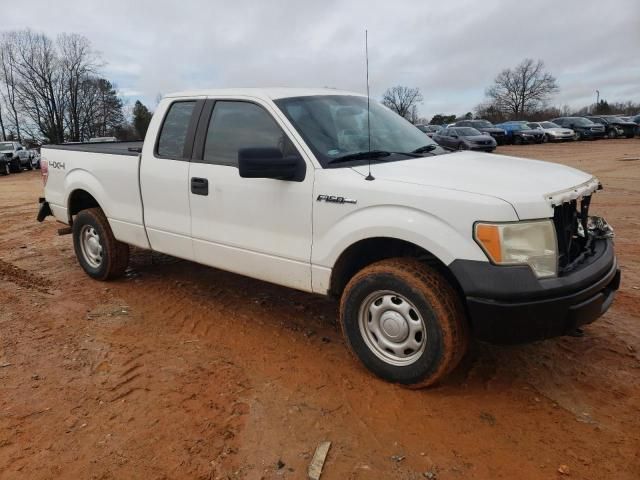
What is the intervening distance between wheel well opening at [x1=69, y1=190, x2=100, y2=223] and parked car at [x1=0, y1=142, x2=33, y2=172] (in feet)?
73.7

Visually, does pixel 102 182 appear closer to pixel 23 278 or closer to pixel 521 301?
pixel 23 278

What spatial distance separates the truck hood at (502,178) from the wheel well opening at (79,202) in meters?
3.59

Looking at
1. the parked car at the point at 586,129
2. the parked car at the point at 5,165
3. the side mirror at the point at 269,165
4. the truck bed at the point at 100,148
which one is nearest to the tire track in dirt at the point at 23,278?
the truck bed at the point at 100,148

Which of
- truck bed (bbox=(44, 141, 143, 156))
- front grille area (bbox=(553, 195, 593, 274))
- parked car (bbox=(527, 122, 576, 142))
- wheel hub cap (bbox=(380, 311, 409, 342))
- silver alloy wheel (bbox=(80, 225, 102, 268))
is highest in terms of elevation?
parked car (bbox=(527, 122, 576, 142))

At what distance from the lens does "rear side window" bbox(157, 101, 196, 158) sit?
4535mm

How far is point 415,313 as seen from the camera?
329cm

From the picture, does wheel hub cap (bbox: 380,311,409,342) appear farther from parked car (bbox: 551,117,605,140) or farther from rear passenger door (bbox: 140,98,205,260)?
parked car (bbox: 551,117,605,140)

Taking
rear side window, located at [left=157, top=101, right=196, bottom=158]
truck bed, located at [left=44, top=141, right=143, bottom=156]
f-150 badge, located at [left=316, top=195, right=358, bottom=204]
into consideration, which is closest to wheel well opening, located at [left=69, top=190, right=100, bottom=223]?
truck bed, located at [left=44, top=141, right=143, bottom=156]

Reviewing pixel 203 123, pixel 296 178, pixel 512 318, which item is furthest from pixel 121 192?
pixel 512 318

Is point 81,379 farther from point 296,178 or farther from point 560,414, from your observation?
point 560,414

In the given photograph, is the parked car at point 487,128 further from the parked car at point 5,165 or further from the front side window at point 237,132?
the front side window at point 237,132

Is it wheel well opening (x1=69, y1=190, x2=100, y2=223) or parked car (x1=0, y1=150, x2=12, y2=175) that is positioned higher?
parked car (x1=0, y1=150, x2=12, y2=175)

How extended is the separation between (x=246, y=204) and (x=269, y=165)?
0.59m

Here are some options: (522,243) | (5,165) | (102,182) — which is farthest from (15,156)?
(522,243)
